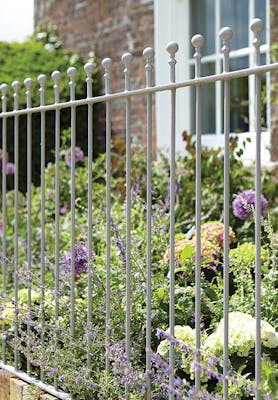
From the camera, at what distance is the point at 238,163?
18.3 feet

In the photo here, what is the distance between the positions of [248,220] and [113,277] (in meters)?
1.49

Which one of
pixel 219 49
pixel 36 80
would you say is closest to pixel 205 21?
pixel 219 49

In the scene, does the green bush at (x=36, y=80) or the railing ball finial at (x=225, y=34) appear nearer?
the railing ball finial at (x=225, y=34)

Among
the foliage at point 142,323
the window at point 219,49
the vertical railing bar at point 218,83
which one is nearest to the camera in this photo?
the foliage at point 142,323

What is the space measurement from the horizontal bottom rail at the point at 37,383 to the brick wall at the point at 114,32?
4315 mm

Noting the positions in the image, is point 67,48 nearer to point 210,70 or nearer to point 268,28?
point 210,70

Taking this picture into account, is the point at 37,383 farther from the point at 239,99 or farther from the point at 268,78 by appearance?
the point at 239,99

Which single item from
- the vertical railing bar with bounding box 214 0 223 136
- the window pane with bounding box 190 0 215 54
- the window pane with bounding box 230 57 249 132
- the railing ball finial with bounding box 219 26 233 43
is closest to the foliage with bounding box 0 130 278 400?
the railing ball finial with bounding box 219 26 233 43

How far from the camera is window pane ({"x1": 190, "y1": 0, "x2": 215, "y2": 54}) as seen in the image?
23.5 ft

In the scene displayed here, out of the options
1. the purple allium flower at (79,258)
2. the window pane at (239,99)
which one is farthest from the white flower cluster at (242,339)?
Answer: the window pane at (239,99)

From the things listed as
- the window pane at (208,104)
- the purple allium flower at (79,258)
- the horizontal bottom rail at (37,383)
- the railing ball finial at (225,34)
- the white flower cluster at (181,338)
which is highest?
the window pane at (208,104)

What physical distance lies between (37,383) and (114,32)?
5411 mm

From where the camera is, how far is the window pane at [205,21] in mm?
7168

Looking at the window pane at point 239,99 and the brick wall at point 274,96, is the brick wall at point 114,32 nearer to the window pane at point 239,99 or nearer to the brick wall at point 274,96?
the window pane at point 239,99
